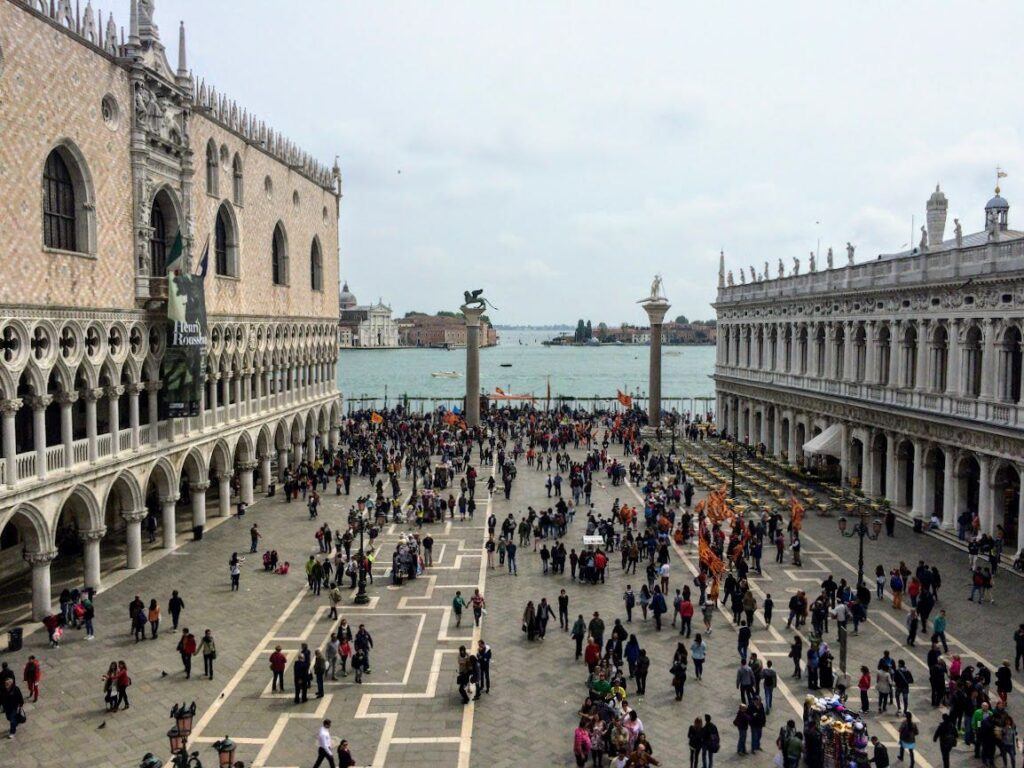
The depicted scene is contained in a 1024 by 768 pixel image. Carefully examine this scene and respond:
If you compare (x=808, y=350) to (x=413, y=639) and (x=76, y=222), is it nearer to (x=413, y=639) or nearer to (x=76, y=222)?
(x=413, y=639)

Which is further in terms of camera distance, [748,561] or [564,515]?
[564,515]

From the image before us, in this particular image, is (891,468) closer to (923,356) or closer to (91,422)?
(923,356)

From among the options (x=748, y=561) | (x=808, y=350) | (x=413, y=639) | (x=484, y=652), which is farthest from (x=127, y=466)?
(x=808, y=350)

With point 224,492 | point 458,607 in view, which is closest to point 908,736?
point 458,607

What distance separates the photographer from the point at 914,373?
34.4 meters

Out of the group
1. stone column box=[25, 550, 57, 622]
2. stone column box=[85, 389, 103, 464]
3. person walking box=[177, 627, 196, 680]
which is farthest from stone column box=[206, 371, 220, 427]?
person walking box=[177, 627, 196, 680]

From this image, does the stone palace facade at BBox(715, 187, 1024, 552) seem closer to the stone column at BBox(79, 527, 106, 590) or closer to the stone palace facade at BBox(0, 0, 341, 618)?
the stone palace facade at BBox(0, 0, 341, 618)

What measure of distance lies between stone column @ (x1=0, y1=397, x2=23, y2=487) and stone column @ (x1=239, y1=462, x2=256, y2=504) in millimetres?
16348

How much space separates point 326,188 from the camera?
52.0 m

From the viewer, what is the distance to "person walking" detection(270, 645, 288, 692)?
18172 millimetres

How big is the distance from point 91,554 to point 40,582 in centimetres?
230

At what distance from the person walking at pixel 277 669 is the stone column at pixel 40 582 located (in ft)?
26.0

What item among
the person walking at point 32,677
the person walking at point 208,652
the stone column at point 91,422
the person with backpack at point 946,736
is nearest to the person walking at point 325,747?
the person walking at point 208,652

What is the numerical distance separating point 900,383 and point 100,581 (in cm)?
2971
